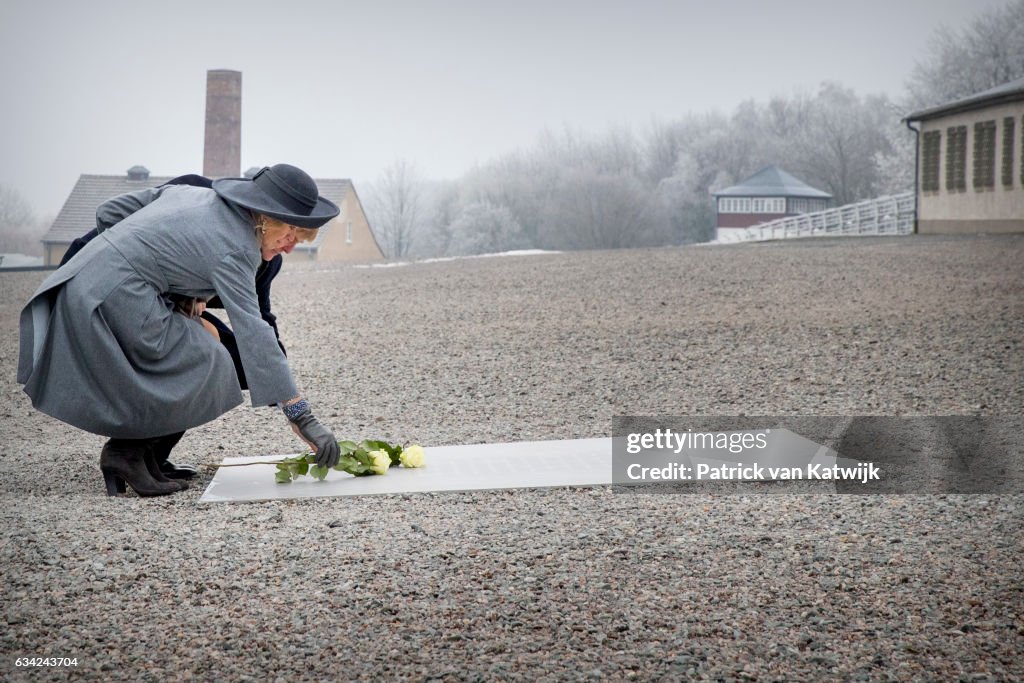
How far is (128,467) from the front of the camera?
3.99 meters

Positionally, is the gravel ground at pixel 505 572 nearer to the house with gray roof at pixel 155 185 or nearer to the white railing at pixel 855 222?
the house with gray roof at pixel 155 185

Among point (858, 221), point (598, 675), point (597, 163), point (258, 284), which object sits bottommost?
point (598, 675)

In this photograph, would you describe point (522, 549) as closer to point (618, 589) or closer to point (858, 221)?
point (618, 589)

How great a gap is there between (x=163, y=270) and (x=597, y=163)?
34381 millimetres

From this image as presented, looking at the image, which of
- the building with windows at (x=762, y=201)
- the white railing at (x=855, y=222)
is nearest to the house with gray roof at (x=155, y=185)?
the white railing at (x=855, y=222)

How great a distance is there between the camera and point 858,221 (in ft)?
Answer: 93.2

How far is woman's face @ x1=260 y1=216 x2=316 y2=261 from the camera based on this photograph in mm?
3977

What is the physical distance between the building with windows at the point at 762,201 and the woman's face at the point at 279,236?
1916 inches

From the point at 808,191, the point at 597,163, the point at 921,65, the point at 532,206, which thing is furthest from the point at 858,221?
the point at 808,191

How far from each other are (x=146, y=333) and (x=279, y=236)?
0.57 m

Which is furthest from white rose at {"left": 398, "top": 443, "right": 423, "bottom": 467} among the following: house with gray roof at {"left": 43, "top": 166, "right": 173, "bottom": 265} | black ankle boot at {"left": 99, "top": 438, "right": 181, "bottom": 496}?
house with gray roof at {"left": 43, "top": 166, "right": 173, "bottom": 265}

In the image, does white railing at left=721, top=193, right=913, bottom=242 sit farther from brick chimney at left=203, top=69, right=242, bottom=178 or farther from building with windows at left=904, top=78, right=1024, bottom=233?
brick chimney at left=203, top=69, right=242, bottom=178

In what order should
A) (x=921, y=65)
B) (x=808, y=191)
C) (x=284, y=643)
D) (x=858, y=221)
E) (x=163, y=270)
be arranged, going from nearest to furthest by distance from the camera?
1. (x=284, y=643)
2. (x=163, y=270)
3. (x=858, y=221)
4. (x=921, y=65)
5. (x=808, y=191)

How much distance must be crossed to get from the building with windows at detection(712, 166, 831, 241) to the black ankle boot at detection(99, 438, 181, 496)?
160 ft
